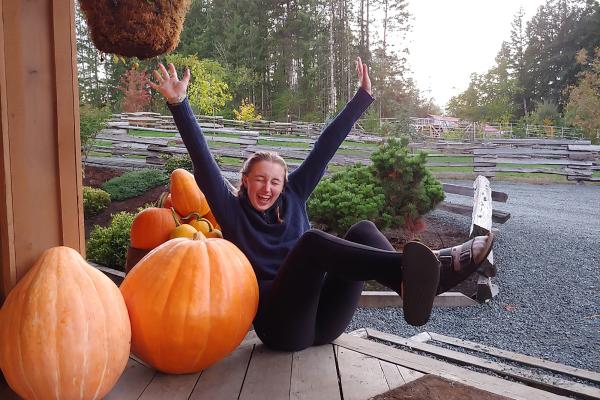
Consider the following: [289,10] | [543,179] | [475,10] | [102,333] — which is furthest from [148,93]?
[543,179]

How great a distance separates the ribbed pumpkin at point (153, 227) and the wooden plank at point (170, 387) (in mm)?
948

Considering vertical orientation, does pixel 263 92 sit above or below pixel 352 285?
above

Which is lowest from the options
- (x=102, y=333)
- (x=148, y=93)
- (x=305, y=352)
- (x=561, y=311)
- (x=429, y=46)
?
(x=561, y=311)

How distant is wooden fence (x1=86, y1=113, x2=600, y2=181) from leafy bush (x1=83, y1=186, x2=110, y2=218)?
383mm

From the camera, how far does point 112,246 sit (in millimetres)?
3291

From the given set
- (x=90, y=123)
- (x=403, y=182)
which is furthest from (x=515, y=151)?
(x=90, y=123)

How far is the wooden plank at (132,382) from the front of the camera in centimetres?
122

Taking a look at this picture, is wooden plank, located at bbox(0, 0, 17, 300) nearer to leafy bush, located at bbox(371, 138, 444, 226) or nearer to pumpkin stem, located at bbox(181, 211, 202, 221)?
pumpkin stem, located at bbox(181, 211, 202, 221)

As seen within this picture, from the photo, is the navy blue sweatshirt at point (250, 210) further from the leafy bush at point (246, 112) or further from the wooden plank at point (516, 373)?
the leafy bush at point (246, 112)

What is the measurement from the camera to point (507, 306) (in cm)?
295

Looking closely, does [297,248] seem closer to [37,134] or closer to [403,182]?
[37,134]

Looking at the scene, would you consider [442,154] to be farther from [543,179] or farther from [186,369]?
[186,369]

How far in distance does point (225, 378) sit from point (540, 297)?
2432 mm

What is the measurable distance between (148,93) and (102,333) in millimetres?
3926
